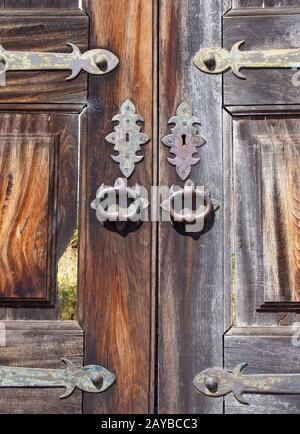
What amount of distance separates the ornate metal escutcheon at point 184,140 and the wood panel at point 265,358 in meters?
0.39

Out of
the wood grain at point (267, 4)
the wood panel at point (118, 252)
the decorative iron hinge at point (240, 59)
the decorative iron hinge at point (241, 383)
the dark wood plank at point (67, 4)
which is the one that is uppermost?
the dark wood plank at point (67, 4)

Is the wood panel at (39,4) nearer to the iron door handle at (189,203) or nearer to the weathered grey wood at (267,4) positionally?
the weathered grey wood at (267,4)

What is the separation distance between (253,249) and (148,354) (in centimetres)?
33

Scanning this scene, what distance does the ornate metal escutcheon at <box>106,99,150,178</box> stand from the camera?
2061mm

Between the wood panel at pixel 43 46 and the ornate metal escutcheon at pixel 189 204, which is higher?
the wood panel at pixel 43 46

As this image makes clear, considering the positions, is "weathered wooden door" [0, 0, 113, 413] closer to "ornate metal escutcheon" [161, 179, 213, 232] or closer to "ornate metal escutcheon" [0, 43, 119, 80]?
"ornate metal escutcheon" [0, 43, 119, 80]

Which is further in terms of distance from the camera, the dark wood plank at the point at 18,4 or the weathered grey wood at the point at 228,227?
the dark wood plank at the point at 18,4

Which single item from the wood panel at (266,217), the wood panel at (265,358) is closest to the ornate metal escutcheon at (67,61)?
the wood panel at (266,217)

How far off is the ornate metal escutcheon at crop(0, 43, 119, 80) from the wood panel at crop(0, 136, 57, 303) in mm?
171

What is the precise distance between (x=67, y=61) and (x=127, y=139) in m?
0.24

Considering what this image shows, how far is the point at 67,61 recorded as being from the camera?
210 cm

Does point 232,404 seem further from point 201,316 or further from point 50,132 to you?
point 50,132

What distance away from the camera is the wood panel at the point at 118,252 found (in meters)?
2.01

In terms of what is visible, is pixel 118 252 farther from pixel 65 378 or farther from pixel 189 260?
pixel 65 378
